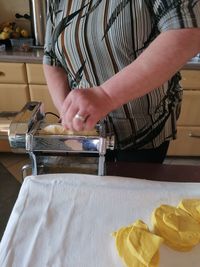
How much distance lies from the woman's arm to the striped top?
0.09ft

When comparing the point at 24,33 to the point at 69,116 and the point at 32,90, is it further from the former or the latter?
the point at 69,116

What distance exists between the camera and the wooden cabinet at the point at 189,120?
1539 mm

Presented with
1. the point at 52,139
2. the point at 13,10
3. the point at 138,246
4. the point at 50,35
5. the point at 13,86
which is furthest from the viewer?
the point at 13,10

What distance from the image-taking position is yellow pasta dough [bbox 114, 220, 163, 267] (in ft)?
1.34

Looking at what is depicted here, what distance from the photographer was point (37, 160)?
602mm

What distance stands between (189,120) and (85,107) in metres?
1.30

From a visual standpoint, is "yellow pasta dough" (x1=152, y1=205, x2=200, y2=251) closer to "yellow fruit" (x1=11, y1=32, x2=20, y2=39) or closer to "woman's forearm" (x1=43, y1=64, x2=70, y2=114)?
"woman's forearm" (x1=43, y1=64, x2=70, y2=114)

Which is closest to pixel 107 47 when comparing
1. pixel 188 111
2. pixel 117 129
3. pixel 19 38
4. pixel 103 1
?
pixel 103 1

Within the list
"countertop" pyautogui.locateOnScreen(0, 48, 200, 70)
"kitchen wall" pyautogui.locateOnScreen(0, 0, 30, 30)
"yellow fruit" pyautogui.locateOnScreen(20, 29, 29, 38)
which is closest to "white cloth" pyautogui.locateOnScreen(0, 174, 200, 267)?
"countertop" pyautogui.locateOnScreen(0, 48, 200, 70)

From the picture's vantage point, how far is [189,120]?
5.56ft

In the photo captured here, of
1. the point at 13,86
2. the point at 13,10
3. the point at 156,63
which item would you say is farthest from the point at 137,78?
the point at 13,10

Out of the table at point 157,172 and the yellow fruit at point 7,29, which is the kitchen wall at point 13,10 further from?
the table at point 157,172

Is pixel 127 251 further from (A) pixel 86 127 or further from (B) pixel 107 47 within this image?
(B) pixel 107 47

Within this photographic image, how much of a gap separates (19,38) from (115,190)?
1412 mm
